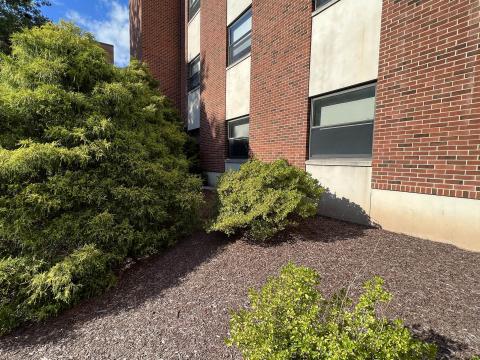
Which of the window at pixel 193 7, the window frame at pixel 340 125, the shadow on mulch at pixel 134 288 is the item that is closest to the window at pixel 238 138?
the window frame at pixel 340 125

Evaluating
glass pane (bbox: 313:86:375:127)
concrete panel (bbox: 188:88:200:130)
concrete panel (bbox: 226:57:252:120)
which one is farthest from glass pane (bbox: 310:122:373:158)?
concrete panel (bbox: 188:88:200:130)

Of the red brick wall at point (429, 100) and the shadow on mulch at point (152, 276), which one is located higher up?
the red brick wall at point (429, 100)

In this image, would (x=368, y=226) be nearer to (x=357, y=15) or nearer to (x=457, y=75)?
(x=457, y=75)

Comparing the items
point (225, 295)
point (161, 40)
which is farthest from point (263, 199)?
point (161, 40)

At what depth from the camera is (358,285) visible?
3.10 m

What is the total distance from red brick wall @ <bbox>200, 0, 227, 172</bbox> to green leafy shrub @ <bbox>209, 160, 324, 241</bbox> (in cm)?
508

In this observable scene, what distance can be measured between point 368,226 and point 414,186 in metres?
1.07

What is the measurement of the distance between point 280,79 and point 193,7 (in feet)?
25.8

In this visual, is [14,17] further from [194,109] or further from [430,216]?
[430,216]

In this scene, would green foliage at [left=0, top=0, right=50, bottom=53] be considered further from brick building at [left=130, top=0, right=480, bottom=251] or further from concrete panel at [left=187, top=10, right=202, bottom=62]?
brick building at [left=130, top=0, right=480, bottom=251]

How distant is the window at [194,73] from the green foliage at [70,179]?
7.28 metres

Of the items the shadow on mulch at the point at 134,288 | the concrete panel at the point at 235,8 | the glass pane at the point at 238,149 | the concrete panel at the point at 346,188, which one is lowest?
the shadow on mulch at the point at 134,288

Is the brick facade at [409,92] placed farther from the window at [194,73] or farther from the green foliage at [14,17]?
the green foliage at [14,17]

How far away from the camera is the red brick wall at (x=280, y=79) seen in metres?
6.44
